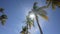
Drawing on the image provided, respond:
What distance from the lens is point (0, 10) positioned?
34.0 metres

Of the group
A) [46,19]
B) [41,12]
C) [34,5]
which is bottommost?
[46,19]

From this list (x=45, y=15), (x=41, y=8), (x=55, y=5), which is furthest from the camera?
(x=41, y=8)

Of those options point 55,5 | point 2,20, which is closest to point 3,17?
point 2,20

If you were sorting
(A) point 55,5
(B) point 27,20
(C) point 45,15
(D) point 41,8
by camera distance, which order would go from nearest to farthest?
(A) point 55,5 → (C) point 45,15 → (D) point 41,8 → (B) point 27,20

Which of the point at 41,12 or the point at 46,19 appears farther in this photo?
the point at 41,12

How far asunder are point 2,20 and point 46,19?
8.68 m

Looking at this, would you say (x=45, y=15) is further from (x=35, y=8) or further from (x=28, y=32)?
(x=28, y=32)

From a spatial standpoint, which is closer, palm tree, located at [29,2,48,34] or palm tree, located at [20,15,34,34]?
palm tree, located at [29,2,48,34]

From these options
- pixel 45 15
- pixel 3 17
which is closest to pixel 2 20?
pixel 3 17

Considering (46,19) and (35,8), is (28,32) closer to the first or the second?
(35,8)

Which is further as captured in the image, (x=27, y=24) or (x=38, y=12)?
(x=27, y=24)

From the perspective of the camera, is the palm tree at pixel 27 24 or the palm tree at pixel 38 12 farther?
the palm tree at pixel 27 24

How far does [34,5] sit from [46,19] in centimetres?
577

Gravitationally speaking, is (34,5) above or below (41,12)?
above
